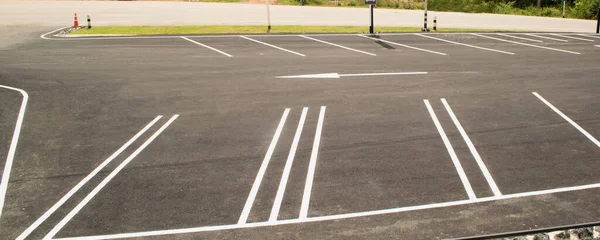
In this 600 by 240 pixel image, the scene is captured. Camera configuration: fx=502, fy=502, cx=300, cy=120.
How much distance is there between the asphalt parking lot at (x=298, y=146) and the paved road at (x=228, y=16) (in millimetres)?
12028

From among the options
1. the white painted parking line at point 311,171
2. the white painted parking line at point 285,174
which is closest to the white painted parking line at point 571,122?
the white painted parking line at point 311,171

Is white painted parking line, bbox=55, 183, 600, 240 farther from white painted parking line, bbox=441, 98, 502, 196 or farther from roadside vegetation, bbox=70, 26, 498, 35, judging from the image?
roadside vegetation, bbox=70, 26, 498, 35

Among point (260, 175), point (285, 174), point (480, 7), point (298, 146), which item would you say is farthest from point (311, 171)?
point (480, 7)

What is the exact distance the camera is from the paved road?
103ft

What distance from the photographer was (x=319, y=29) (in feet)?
91.7

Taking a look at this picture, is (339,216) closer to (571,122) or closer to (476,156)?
(476,156)

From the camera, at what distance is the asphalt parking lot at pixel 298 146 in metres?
7.73

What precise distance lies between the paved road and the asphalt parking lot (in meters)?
12.0

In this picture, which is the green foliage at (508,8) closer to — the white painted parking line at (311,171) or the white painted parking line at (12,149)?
the white painted parking line at (311,171)

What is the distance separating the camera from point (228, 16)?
113 feet

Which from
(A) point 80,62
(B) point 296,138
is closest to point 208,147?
(B) point 296,138

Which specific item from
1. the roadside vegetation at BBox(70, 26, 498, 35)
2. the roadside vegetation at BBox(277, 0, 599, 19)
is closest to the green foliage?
the roadside vegetation at BBox(277, 0, 599, 19)

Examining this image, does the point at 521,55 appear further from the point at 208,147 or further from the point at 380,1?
the point at 380,1

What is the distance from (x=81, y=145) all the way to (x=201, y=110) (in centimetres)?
328
